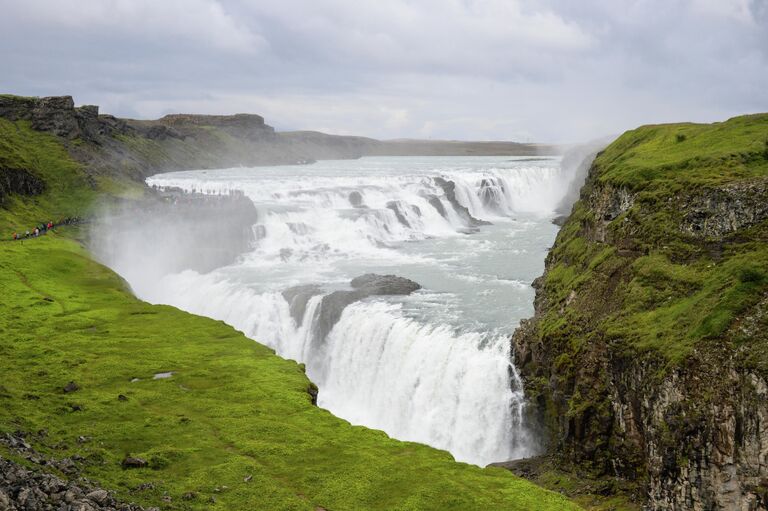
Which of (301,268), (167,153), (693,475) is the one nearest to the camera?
(693,475)

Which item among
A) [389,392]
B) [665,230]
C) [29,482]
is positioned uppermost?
[665,230]

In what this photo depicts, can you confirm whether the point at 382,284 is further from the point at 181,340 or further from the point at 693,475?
the point at 693,475

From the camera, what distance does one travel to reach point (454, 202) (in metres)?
85.6

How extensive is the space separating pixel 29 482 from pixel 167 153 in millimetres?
155880

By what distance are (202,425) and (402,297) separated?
890 inches

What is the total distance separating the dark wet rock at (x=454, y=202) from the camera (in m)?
82.2

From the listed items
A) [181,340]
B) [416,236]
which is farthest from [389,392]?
[416,236]

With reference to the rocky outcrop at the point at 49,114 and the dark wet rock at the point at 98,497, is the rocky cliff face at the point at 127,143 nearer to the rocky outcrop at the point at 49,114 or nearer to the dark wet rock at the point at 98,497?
the rocky outcrop at the point at 49,114

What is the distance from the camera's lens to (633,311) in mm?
24062

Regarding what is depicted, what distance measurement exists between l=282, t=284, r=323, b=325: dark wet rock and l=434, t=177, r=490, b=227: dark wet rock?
38636 mm

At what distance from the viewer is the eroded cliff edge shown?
18.6 meters

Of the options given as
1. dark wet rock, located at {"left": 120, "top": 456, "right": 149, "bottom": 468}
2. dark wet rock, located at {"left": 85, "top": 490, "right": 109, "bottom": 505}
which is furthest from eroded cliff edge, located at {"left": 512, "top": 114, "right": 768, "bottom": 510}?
dark wet rock, located at {"left": 85, "top": 490, "right": 109, "bottom": 505}

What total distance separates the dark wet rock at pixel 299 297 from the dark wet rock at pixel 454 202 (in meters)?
38.6

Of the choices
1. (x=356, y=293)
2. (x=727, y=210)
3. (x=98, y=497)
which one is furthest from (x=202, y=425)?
(x=356, y=293)
